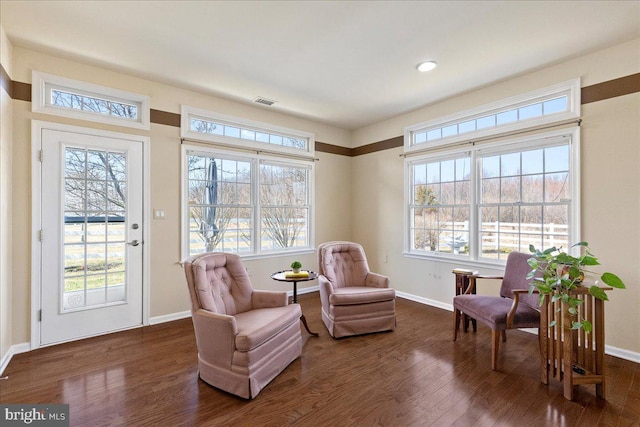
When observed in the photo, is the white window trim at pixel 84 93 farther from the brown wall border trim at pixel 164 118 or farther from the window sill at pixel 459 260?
the window sill at pixel 459 260

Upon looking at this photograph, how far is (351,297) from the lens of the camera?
320cm

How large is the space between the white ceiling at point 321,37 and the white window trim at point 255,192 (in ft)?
2.70

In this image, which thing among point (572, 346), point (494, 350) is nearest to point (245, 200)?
point (494, 350)

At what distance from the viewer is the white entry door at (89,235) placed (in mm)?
2980

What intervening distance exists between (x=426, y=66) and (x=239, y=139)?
8.52ft

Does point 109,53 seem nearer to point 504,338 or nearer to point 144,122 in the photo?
point 144,122

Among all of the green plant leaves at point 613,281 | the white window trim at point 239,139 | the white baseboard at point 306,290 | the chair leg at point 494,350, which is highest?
the white window trim at point 239,139

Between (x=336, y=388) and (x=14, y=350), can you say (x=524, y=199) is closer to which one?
(x=336, y=388)

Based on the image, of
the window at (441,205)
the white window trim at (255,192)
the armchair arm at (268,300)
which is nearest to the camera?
the armchair arm at (268,300)

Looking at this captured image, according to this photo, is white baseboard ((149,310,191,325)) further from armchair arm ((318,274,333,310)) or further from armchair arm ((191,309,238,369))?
armchair arm ((318,274,333,310))

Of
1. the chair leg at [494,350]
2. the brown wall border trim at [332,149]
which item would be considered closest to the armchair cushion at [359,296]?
the chair leg at [494,350]

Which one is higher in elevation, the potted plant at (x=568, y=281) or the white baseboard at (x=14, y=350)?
the potted plant at (x=568, y=281)

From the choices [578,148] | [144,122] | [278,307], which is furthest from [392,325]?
[144,122]

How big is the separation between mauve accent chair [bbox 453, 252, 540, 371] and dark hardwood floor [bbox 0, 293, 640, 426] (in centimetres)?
33
